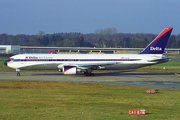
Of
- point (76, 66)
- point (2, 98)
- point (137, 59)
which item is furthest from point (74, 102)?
point (137, 59)

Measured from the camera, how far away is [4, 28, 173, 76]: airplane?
37500 millimetres

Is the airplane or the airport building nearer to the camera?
the airplane

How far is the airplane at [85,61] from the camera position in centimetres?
3750

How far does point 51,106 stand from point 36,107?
3.37 feet

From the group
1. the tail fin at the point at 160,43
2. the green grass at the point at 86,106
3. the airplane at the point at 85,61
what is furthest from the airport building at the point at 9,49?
the green grass at the point at 86,106

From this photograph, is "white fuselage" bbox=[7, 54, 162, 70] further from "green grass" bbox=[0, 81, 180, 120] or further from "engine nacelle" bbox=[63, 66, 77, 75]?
"green grass" bbox=[0, 81, 180, 120]

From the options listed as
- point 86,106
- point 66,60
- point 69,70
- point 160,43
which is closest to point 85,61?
point 66,60

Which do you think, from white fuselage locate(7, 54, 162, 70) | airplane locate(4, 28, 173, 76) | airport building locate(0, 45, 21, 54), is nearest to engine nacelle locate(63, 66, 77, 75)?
airplane locate(4, 28, 173, 76)

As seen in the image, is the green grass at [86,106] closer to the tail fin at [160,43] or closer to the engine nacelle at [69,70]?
the engine nacelle at [69,70]

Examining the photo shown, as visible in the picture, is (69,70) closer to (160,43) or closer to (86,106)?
(160,43)

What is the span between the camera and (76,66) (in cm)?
3681

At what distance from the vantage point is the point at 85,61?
38.4 m

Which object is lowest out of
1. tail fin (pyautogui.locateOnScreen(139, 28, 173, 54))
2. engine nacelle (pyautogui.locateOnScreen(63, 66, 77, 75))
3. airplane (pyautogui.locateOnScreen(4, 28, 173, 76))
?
engine nacelle (pyautogui.locateOnScreen(63, 66, 77, 75))

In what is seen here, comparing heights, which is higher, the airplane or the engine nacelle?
the airplane
